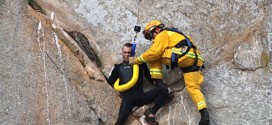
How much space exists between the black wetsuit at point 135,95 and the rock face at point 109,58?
231 mm

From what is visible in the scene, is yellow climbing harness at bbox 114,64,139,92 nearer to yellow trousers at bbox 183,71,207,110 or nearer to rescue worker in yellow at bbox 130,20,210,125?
rescue worker in yellow at bbox 130,20,210,125

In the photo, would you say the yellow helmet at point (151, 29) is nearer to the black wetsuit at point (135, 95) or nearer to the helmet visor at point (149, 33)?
the helmet visor at point (149, 33)

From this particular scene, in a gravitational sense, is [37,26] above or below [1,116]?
above

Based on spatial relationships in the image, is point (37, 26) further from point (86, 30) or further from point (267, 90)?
point (267, 90)

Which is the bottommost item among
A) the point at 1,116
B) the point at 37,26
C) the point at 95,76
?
the point at 1,116

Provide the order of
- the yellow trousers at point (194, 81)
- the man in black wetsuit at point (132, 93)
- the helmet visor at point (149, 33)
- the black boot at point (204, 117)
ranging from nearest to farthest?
the black boot at point (204, 117) < the yellow trousers at point (194, 81) < the man in black wetsuit at point (132, 93) < the helmet visor at point (149, 33)

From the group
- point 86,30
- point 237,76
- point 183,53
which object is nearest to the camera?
point 183,53

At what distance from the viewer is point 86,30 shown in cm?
1093

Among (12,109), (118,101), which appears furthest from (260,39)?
(12,109)

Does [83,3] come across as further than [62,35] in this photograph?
Yes

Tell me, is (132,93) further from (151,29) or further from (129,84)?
(151,29)

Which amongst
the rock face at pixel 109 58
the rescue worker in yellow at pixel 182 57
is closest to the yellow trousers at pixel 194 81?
the rescue worker in yellow at pixel 182 57

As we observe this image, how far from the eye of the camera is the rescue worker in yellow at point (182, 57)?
9289mm

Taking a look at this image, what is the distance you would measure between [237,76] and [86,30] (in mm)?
3108
